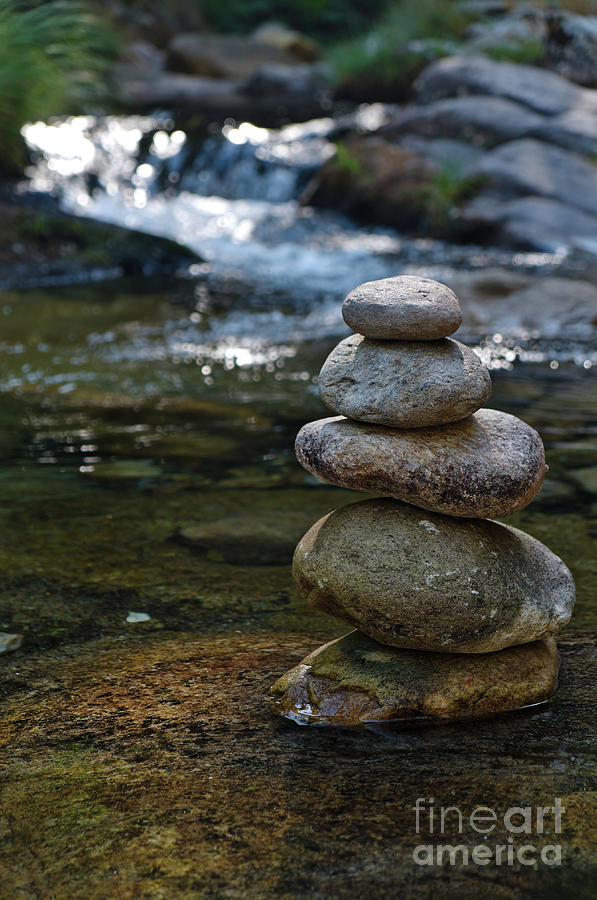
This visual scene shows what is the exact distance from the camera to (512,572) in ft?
9.11

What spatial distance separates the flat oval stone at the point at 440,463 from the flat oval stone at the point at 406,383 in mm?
51

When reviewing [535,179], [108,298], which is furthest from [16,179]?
[535,179]

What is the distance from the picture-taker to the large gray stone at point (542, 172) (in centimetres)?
1110

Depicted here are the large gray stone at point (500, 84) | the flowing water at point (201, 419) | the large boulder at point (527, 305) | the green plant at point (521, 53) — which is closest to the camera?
the flowing water at point (201, 419)

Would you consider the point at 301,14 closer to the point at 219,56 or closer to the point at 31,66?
the point at 219,56

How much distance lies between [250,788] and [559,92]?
42.5 feet

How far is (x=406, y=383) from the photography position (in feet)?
9.00

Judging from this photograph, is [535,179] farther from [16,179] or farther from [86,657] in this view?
[86,657]

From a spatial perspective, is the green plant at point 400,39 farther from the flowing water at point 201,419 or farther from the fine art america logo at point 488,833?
the fine art america logo at point 488,833

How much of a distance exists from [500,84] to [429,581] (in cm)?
1240

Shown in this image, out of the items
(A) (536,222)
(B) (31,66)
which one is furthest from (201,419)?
(B) (31,66)

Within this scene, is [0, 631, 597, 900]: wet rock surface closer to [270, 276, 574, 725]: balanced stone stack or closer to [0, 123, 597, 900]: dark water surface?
[0, 123, 597, 900]: dark water surface

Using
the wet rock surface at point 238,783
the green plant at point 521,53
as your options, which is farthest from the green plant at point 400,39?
the wet rock surface at point 238,783

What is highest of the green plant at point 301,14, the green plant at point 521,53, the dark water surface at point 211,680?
the green plant at point 301,14
